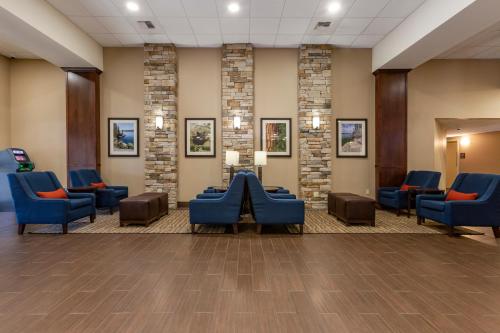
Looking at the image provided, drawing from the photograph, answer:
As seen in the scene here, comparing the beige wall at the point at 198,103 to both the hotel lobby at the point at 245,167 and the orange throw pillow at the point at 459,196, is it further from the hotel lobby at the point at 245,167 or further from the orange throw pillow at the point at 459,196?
the orange throw pillow at the point at 459,196

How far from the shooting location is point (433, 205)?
5273 mm

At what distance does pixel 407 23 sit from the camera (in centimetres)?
616

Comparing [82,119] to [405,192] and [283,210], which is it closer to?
[283,210]

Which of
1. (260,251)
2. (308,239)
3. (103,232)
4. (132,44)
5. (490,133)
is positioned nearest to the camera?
(260,251)

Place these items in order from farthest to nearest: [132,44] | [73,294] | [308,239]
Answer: [132,44] < [308,239] < [73,294]

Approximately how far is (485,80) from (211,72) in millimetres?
7691

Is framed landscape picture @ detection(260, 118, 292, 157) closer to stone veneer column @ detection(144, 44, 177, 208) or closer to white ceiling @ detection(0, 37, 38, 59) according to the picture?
stone veneer column @ detection(144, 44, 177, 208)

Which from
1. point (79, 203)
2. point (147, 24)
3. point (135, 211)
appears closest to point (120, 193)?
point (79, 203)

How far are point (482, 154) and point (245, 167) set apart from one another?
471 inches

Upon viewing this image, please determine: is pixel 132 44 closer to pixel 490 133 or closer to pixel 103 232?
pixel 103 232

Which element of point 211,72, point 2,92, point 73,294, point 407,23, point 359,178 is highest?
point 407,23

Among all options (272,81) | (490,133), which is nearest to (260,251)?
(272,81)

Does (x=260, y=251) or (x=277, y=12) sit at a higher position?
(x=277, y=12)

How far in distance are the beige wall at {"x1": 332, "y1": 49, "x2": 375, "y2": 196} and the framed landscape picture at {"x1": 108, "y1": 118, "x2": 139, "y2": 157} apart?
545cm
